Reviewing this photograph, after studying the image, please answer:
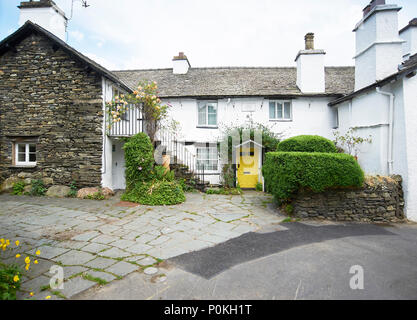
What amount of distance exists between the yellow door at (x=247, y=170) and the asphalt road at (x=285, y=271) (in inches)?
242

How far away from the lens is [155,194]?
8.20 meters

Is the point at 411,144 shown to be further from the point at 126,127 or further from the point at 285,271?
the point at 126,127

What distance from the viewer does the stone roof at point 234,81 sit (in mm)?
12180

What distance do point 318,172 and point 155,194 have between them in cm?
566

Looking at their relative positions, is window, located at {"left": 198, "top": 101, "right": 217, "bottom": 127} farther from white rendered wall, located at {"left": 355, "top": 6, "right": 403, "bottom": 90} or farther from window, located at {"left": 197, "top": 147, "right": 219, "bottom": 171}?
white rendered wall, located at {"left": 355, "top": 6, "right": 403, "bottom": 90}

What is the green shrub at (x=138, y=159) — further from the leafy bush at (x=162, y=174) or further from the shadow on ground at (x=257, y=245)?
the shadow on ground at (x=257, y=245)

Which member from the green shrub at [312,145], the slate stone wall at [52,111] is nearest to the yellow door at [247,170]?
the green shrub at [312,145]

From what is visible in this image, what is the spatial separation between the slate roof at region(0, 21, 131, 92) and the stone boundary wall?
905 cm

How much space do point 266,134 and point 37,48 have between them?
36.7 ft

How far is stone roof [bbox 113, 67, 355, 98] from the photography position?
1218 cm

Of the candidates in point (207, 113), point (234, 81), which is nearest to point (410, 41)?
point (234, 81)

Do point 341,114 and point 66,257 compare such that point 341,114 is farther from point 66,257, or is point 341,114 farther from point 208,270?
point 66,257

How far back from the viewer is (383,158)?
7914 mm

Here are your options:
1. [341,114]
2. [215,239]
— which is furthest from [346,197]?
[341,114]
